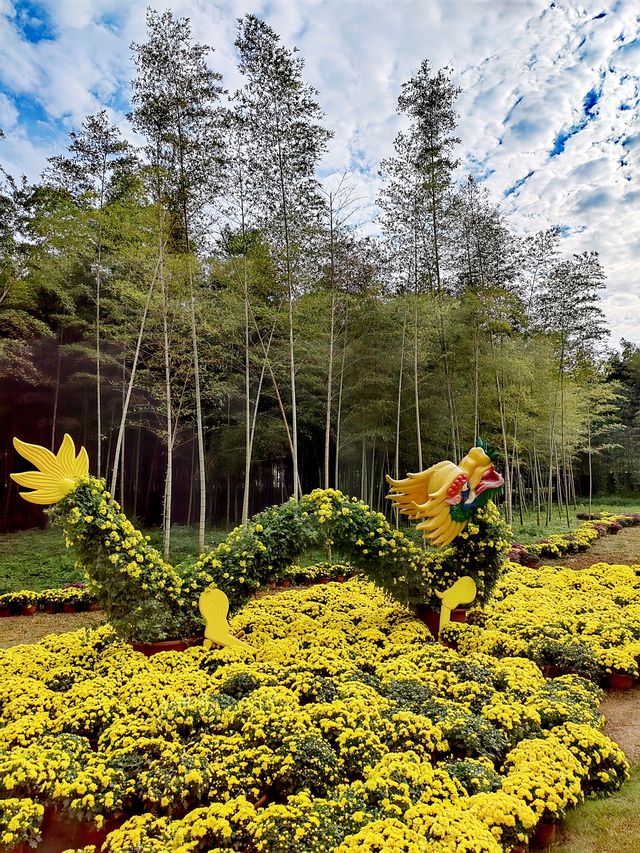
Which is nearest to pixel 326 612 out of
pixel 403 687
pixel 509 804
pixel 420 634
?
pixel 420 634

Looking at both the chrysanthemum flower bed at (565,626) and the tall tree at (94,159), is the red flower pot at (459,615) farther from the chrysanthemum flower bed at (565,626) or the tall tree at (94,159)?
the tall tree at (94,159)

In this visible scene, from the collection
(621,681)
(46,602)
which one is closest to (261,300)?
(46,602)

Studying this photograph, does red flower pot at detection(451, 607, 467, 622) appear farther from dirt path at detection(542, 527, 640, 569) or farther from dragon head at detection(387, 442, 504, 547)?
dirt path at detection(542, 527, 640, 569)

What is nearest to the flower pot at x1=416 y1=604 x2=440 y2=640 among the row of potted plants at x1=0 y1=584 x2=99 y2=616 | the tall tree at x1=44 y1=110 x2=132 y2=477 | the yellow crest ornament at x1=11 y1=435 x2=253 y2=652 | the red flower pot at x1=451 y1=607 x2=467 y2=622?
the red flower pot at x1=451 y1=607 x2=467 y2=622

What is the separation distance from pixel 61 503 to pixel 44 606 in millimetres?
3391

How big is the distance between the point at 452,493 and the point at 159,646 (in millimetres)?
2778

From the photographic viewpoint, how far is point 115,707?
2.94 meters

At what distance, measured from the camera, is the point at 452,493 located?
14.4 ft

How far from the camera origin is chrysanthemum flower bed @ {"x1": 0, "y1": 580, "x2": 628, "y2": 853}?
77.4 inches

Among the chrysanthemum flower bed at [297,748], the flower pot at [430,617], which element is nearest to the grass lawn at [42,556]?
the chrysanthemum flower bed at [297,748]

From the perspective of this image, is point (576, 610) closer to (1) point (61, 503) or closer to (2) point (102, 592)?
(2) point (102, 592)

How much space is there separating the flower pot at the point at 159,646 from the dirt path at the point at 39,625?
1.29 m

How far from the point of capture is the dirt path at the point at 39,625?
5.04m

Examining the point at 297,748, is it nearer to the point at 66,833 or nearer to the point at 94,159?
the point at 66,833
